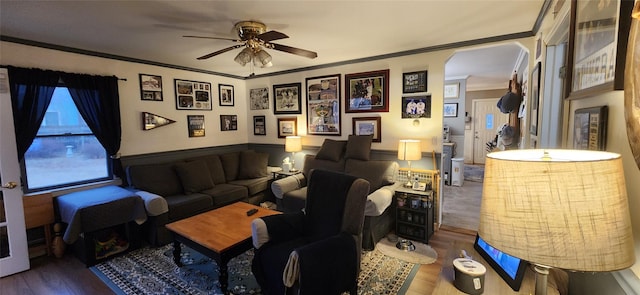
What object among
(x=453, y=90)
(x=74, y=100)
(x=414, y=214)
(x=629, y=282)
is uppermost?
(x=453, y=90)

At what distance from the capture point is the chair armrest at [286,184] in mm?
3722

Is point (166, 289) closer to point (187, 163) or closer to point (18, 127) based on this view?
point (187, 163)

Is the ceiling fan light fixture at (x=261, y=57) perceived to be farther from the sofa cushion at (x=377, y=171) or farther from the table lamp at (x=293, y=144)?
the table lamp at (x=293, y=144)

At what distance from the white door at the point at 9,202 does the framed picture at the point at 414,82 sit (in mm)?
4264

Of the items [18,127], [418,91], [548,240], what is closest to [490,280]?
[548,240]

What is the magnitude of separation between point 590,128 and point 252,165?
419cm

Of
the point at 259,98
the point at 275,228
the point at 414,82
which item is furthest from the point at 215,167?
the point at 414,82

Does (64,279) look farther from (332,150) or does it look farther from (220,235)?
(332,150)

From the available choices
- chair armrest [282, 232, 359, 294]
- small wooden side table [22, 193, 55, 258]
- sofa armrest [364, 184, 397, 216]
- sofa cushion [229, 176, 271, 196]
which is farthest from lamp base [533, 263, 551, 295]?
small wooden side table [22, 193, 55, 258]

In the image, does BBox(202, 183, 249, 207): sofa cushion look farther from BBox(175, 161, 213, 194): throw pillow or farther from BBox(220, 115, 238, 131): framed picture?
BBox(220, 115, 238, 131): framed picture

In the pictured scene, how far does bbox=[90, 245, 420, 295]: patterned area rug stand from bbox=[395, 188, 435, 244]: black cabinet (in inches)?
22.1

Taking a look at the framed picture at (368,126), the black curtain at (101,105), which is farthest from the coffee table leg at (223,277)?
the framed picture at (368,126)

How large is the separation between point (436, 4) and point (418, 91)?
59.6 inches

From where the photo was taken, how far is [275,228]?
2.25m
